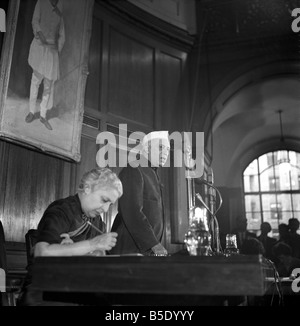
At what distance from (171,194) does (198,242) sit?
3.53 m

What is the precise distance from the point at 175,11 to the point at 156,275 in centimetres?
493

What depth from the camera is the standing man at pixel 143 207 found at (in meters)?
2.75

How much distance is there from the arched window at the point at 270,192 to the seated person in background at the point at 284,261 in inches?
277

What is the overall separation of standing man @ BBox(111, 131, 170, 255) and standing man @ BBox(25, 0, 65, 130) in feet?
3.67

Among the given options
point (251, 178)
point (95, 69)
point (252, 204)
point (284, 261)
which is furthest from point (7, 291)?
point (252, 204)

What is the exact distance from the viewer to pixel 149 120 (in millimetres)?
5078

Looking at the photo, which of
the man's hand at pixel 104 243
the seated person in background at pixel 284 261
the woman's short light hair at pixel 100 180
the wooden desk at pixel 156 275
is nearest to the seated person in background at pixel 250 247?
the seated person in background at pixel 284 261

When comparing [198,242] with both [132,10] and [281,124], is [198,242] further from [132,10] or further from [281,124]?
[281,124]

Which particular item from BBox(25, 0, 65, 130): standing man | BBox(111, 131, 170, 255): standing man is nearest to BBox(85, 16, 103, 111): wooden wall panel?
BBox(25, 0, 65, 130): standing man

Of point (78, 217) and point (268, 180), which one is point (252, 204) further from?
point (78, 217)

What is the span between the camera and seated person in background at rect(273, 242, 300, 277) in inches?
183

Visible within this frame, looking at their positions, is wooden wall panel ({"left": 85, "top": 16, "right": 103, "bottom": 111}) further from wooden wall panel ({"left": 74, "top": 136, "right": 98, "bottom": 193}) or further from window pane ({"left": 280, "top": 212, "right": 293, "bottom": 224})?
window pane ({"left": 280, "top": 212, "right": 293, "bottom": 224})

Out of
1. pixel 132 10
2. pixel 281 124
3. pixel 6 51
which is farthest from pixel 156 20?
pixel 281 124

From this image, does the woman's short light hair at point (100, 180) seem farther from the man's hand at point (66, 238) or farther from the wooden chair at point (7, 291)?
the wooden chair at point (7, 291)
